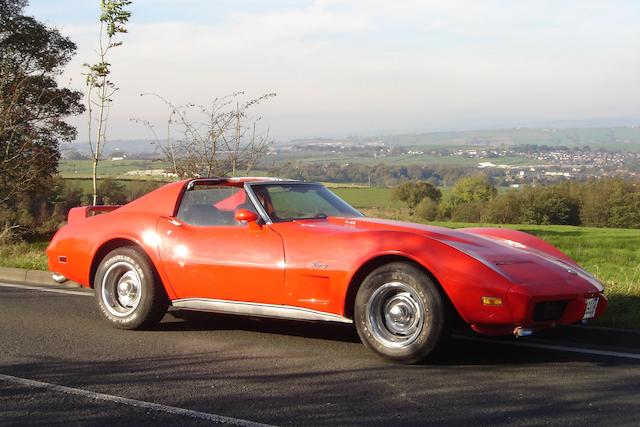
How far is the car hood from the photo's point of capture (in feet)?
17.3

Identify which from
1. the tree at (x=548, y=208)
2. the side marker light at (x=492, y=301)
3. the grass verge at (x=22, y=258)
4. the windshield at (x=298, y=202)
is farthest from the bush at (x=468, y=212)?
the side marker light at (x=492, y=301)

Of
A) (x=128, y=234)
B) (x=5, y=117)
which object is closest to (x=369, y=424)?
(x=128, y=234)

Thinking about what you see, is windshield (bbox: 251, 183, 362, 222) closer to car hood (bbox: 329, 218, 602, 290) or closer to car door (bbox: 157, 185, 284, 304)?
car door (bbox: 157, 185, 284, 304)

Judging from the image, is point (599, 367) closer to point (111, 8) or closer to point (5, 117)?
point (111, 8)

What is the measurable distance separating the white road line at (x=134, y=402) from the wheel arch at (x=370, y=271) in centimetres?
171

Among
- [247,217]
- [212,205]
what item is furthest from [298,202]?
[212,205]

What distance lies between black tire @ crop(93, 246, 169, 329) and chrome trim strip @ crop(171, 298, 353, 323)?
0.22 metres

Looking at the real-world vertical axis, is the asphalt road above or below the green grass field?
below

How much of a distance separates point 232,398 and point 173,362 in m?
1.11

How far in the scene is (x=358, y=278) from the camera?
5594mm

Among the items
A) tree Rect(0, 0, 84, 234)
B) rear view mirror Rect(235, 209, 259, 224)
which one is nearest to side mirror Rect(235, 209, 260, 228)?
rear view mirror Rect(235, 209, 259, 224)

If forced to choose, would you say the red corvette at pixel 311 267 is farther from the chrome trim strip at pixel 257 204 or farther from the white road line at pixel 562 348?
the white road line at pixel 562 348

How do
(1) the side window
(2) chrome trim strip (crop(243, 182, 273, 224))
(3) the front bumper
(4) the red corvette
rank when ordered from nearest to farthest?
(3) the front bumper < (4) the red corvette < (2) chrome trim strip (crop(243, 182, 273, 224)) < (1) the side window

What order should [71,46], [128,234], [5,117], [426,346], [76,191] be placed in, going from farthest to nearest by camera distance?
[76,191] < [71,46] < [5,117] < [128,234] < [426,346]
